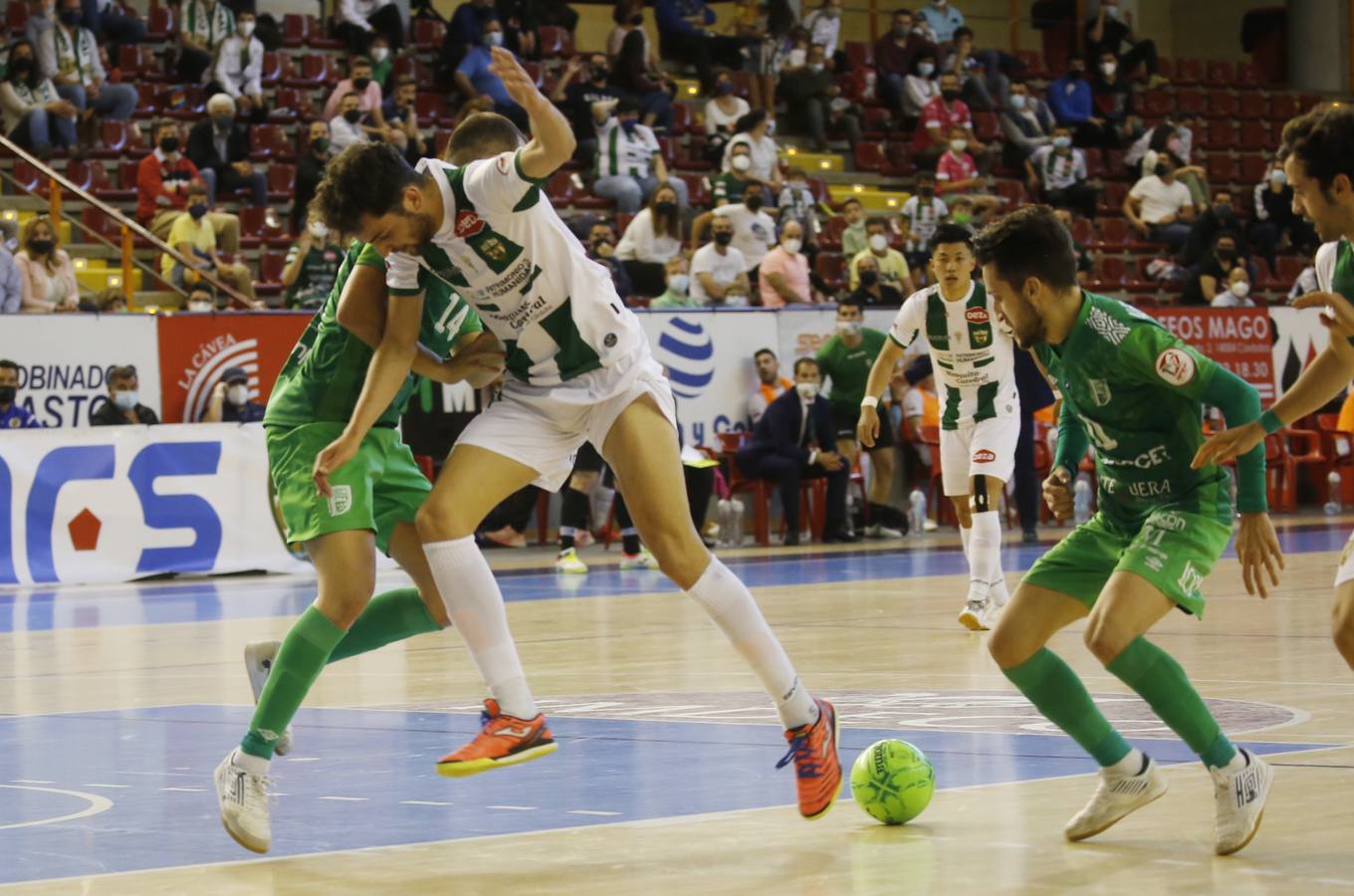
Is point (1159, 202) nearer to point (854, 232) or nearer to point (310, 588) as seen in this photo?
point (854, 232)

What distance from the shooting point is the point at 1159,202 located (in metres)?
27.3

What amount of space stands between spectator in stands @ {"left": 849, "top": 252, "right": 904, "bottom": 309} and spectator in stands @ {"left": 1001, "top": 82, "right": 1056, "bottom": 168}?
23.6 feet

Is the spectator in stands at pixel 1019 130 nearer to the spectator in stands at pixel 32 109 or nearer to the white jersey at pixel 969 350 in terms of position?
the spectator in stands at pixel 32 109

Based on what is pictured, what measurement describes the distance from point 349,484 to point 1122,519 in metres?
2.22

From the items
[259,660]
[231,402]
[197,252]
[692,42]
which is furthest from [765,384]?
[259,660]

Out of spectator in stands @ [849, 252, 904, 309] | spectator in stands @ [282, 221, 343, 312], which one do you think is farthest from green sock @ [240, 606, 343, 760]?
spectator in stands @ [849, 252, 904, 309]

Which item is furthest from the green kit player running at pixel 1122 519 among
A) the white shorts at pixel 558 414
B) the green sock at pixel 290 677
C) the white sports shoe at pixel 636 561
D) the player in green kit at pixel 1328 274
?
the white sports shoe at pixel 636 561

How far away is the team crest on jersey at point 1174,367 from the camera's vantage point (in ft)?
17.0

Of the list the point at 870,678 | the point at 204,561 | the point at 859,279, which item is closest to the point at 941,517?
the point at 859,279

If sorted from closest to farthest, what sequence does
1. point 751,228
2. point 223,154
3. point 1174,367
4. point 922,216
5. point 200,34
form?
1. point 1174,367
2. point 223,154
3. point 751,228
4. point 200,34
5. point 922,216

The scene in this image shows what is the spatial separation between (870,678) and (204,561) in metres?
9.08

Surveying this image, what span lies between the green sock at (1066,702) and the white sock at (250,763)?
2.00 metres

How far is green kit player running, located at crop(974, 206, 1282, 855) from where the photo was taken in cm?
514

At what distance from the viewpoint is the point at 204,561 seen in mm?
16609
